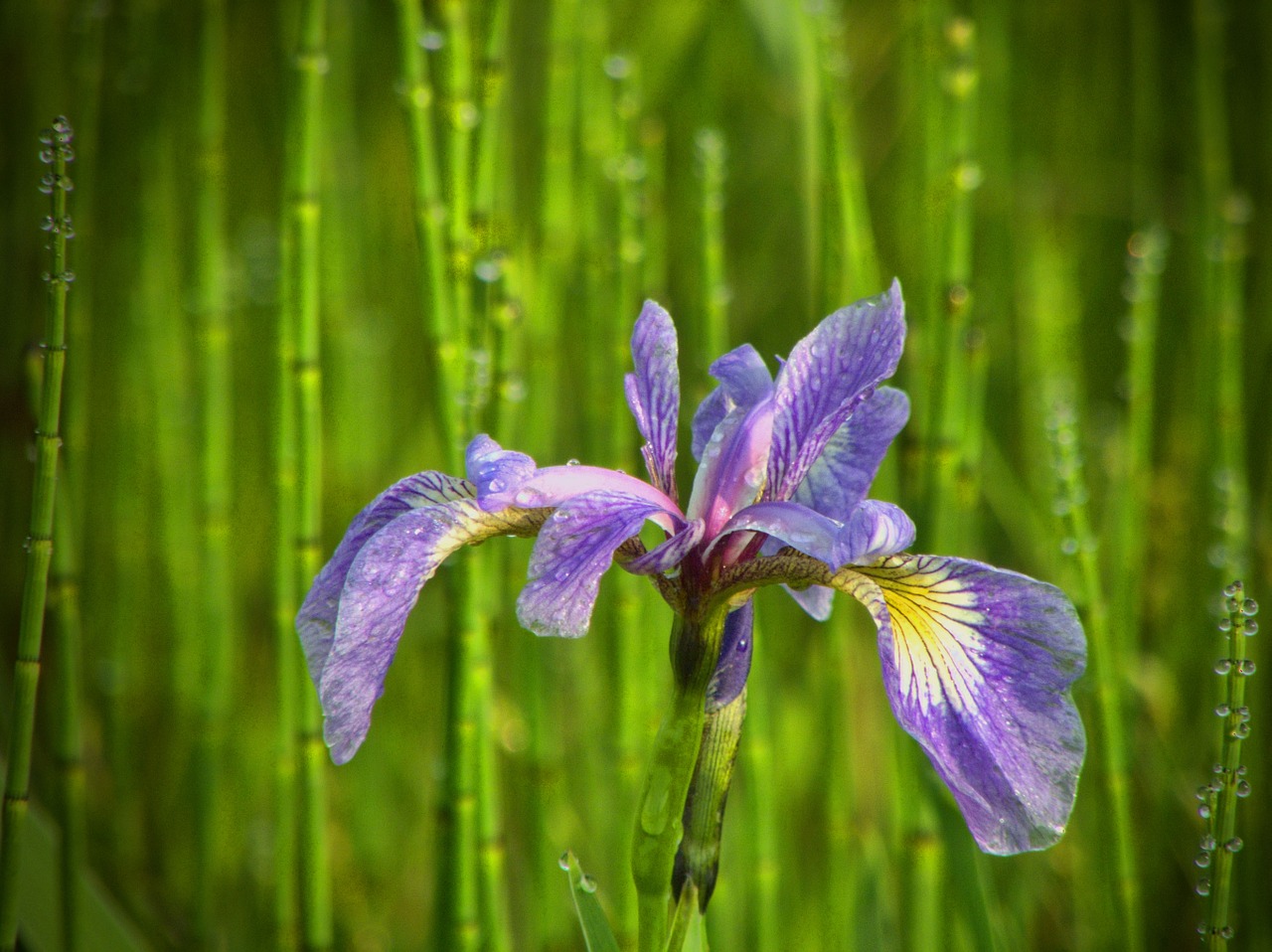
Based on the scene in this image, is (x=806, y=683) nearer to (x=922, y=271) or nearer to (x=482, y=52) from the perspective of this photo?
(x=922, y=271)

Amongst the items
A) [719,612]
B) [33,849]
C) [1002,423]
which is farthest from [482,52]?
[1002,423]

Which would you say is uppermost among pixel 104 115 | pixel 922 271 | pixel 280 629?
pixel 104 115

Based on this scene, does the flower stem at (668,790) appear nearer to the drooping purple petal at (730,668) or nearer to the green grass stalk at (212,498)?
the drooping purple petal at (730,668)

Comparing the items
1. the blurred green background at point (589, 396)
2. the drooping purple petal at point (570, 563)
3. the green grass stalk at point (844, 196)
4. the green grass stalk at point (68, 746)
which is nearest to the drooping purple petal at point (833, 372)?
the drooping purple petal at point (570, 563)

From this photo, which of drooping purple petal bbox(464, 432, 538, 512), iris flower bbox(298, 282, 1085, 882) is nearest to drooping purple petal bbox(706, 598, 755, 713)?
iris flower bbox(298, 282, 1085, 882)

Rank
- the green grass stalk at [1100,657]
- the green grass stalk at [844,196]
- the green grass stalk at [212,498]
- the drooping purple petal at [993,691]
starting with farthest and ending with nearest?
1. the green grass stalk at [212,498]
2. the green grass stalk at [844,196]
3. the green grass stalk at [1100,657]
4. the drooping purple petal at [993,691]
